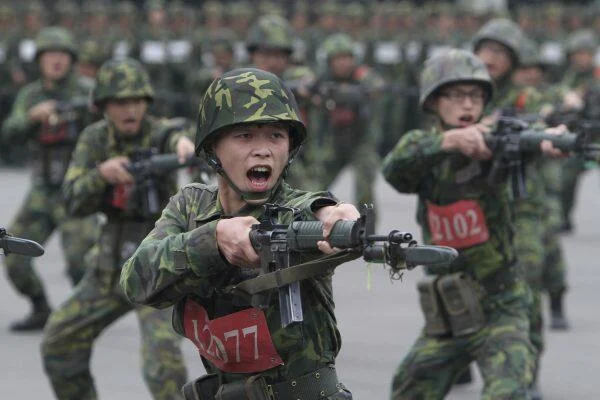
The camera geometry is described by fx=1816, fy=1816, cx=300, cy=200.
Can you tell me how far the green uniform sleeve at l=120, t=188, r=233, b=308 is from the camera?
17.4ft

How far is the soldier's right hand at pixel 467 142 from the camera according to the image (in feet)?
25.7

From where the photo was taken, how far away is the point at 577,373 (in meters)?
10.7

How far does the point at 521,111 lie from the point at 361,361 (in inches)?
70.3

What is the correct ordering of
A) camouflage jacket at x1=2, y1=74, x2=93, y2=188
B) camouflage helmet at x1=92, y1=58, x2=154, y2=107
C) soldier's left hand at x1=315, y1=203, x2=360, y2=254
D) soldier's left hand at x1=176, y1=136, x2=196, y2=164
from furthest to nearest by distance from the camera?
camouflage jacket at x1=2, y1=74, x2=93, y2=188 < camouflage helmet at x1=92, y1=58, x2=154, y2=107 < soldier's left hand at x1=176, y1=136, x2=196, y2=164 < soldier's left hand at x1=315, y1=203, x2=360, y2=254

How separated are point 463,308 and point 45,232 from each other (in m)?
5.26

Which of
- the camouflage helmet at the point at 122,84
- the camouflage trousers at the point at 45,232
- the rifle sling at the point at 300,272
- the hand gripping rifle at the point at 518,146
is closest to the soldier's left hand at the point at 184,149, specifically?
the camouflage helmet at the point at 122,84

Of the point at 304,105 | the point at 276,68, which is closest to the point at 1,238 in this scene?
the point at 276,68

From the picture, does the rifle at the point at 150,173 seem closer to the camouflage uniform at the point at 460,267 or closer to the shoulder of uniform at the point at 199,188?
the camouflage uniform at the point at 460,267

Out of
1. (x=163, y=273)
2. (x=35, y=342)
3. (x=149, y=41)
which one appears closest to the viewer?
(x=163, y=273)

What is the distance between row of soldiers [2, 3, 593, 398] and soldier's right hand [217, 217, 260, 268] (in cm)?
48

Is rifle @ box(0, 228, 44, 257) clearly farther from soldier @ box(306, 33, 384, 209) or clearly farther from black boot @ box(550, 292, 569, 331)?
soldier @ box(306, 33, 384, 209)

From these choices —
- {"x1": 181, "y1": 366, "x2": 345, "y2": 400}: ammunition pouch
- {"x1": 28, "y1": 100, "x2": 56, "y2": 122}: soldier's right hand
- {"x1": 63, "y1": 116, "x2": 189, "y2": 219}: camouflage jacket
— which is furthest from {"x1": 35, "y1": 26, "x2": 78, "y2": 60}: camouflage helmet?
{"x1": 181, "y1": 366, "x2": 345, "y2": 400}: ammunition pouch

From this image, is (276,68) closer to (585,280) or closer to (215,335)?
(585,280)

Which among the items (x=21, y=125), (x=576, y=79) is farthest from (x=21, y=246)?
(x=576, y=79)
